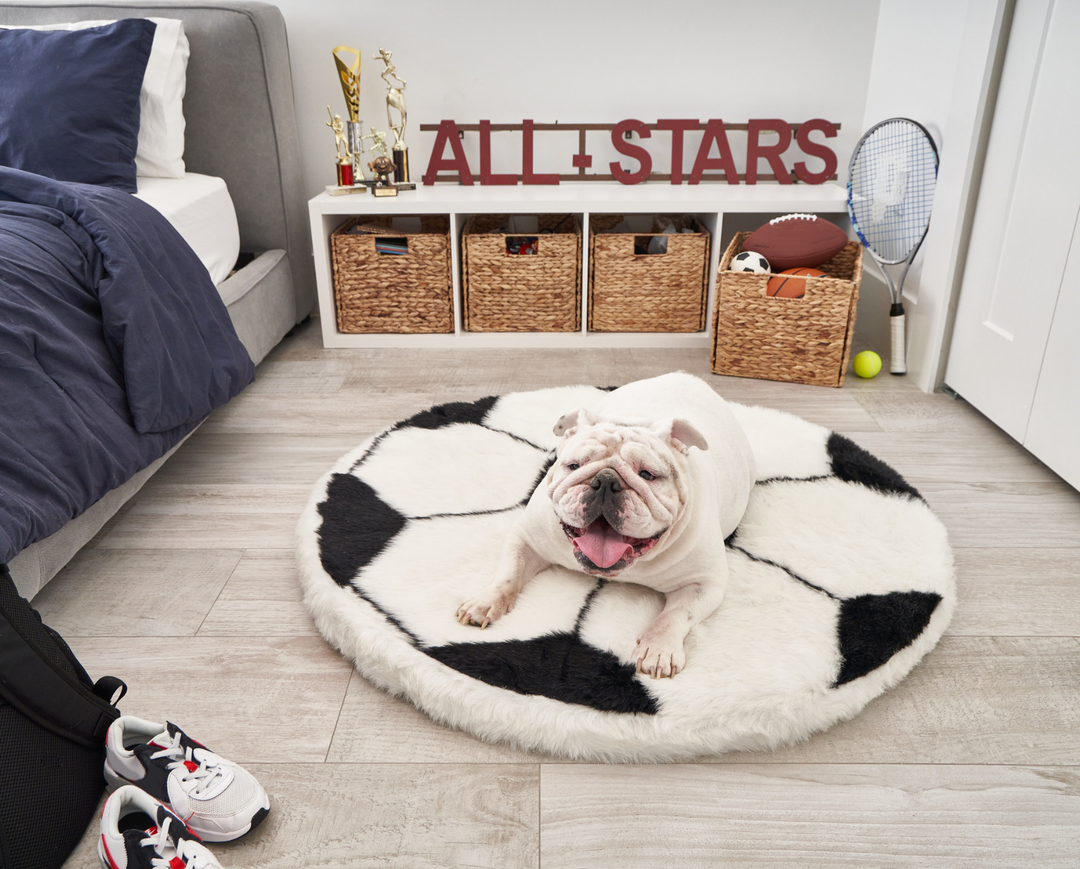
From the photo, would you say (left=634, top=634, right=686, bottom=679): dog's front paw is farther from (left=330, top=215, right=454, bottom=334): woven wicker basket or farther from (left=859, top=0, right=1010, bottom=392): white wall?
(left=330, top=215, right=454, bottom=334): woven wicker basket

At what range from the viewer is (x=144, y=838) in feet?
2.61

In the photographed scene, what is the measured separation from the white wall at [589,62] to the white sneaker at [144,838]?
2.38 metres

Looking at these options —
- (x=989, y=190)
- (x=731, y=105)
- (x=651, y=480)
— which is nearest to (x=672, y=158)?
(x=731, y=105)

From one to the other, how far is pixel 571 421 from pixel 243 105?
6.08 ft

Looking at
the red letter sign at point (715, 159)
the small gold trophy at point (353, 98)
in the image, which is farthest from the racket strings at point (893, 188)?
the small gold trophy at point (353, 98)

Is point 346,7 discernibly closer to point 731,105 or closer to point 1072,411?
point 731,105

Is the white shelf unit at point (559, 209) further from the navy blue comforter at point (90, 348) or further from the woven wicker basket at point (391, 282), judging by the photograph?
the navy blue comforter at point (90, 348)

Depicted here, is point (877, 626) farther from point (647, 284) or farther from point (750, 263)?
point (647, 284)

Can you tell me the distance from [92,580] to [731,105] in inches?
94.8

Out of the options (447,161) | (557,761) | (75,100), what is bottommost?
(557,761)

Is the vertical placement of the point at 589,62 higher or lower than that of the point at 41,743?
higher

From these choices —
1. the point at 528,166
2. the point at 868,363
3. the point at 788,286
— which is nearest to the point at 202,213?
the point at 528,166

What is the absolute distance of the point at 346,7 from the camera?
2566 mm

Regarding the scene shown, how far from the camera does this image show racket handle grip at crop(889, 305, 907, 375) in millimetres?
2250
